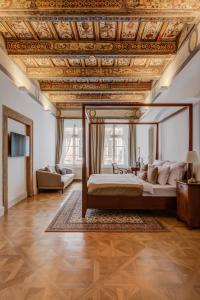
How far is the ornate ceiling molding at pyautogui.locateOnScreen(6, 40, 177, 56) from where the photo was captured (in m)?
4.50

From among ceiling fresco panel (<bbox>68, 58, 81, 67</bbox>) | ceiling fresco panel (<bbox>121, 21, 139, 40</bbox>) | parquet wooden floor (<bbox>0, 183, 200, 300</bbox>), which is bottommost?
parquet wooden floor (<bbox>0, 183, 200, 300</bbox>)

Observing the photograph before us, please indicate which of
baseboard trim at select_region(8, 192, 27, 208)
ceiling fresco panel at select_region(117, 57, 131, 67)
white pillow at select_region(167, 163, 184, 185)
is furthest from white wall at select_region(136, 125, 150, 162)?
baseboard trim at select_region(8, 192, 27, 208)

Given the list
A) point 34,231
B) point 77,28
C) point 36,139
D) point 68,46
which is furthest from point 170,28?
point 36,139

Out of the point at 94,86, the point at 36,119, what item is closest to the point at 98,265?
the point at 36,119

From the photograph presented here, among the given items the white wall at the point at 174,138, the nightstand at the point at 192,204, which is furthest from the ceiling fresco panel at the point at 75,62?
the nightstand at the point at 192,204

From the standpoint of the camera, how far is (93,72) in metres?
5.94

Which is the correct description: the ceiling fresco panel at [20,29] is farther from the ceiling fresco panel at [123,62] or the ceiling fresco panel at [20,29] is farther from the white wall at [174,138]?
the white wall at [174,138]

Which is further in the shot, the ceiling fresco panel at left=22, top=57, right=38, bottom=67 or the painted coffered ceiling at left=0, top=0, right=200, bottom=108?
the ceiling fresco panel at left=22, top=57, right=38, bottom=67

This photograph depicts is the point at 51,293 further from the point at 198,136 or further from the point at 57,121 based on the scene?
the point at 57,121

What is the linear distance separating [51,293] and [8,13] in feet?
11.7

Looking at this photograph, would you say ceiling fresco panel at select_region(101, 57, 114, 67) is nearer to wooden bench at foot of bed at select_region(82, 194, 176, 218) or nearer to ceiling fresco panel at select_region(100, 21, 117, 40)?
ceiling fresco panel at select_region(100, 21, 117, 40)

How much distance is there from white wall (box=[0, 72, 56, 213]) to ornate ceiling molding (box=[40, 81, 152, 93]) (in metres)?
0.74

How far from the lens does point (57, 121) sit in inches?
402

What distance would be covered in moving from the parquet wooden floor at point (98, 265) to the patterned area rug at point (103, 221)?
0.22 metres
